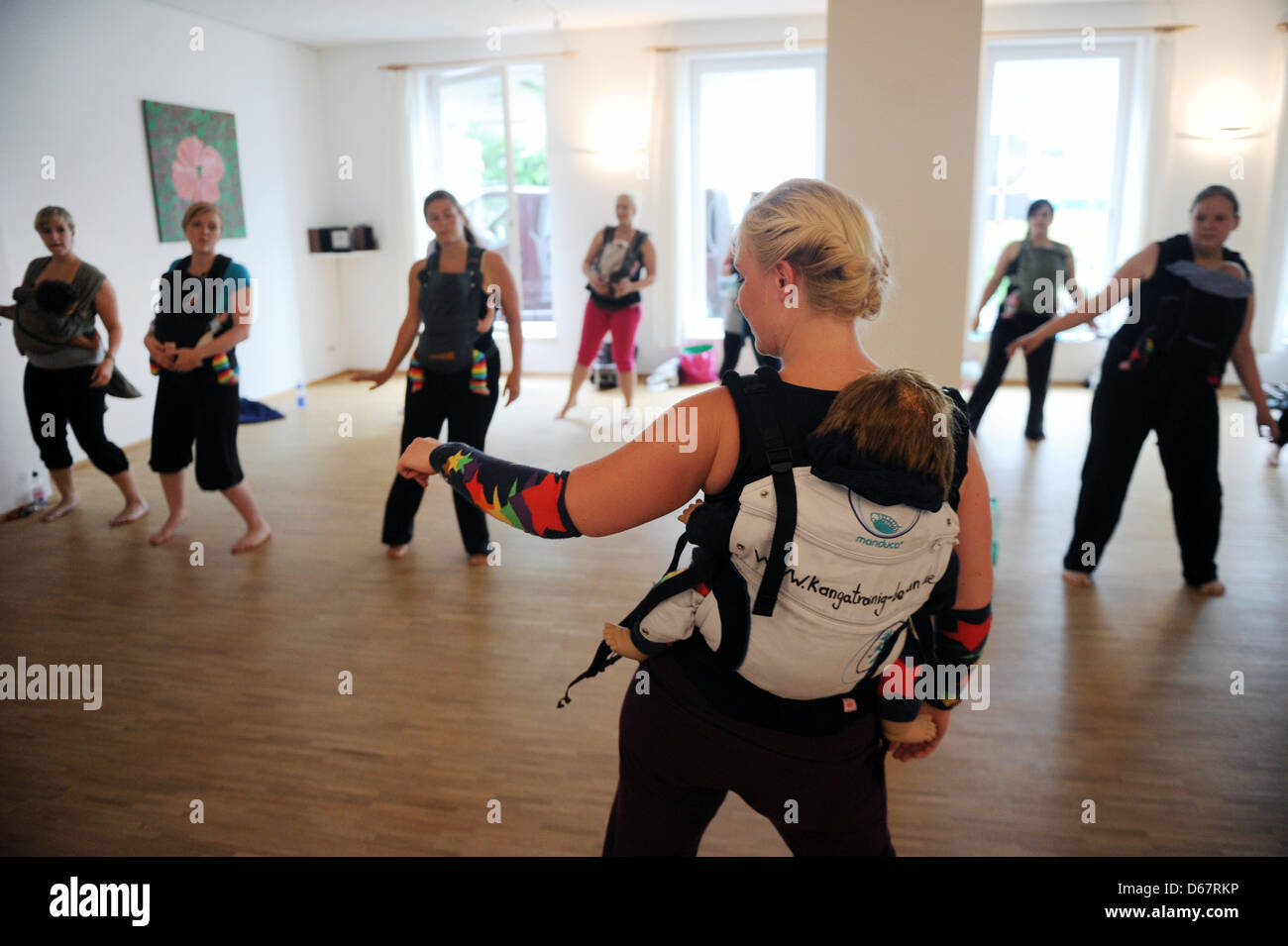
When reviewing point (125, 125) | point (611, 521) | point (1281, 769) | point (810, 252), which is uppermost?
point (125, 125)

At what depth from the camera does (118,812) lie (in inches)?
93.8

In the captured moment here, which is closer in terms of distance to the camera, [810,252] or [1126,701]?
A: [810,252]

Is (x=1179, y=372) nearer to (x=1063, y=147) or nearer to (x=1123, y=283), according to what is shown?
(x=1123, y=283)

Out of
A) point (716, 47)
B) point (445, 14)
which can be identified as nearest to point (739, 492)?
point (445, 14)

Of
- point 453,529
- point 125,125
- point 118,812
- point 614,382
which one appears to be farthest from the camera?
point 614,382

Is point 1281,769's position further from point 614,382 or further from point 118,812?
point 614,382

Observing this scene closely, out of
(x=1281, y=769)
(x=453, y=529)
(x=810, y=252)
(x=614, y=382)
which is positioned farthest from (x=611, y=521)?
(x=614, y=382)

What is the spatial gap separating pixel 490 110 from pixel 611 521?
8.15 meters

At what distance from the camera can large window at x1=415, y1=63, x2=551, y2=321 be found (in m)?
8.38

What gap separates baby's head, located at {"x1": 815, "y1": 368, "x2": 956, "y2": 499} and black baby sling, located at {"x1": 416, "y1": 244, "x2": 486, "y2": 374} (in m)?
2.86

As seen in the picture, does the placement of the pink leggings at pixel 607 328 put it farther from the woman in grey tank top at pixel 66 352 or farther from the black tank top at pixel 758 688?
the black tank top at pixel 758 688

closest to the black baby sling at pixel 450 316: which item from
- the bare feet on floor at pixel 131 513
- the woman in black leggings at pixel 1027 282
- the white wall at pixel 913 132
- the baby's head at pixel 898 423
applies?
the white wall at pixel 913 132
